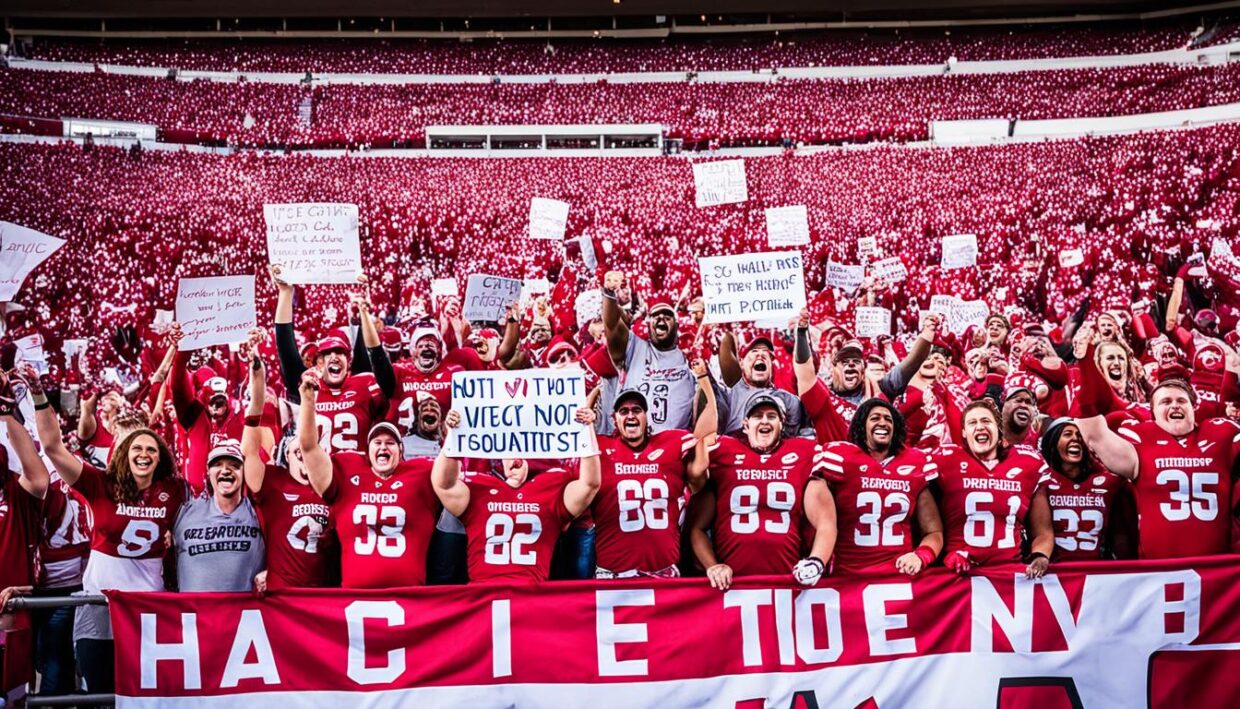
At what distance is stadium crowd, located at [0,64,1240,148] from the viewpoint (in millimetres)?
30906

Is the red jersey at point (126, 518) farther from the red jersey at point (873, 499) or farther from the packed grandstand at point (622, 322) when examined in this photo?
the red jersey at point (873, 499)

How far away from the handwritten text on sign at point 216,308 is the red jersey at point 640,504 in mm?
3457

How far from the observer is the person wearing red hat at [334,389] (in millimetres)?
5941

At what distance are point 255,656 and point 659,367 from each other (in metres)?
2.67

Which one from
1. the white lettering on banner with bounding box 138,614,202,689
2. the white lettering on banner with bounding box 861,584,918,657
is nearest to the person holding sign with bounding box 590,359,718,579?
the white lettering on banner with bounding box 861,584,918,657

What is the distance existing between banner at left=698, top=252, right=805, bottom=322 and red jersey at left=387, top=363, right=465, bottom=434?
188 cm

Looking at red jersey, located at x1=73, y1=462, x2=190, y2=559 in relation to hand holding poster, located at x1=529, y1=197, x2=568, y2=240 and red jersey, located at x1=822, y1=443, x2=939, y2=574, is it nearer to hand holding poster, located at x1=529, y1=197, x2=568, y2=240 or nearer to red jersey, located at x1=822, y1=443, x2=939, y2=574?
red jersey, located at x1=822, y1=443, x2=939, y2=574

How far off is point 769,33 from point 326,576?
36.3 m

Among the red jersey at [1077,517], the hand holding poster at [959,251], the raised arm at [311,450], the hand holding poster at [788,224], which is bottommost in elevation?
the red jersey at [1077,517]

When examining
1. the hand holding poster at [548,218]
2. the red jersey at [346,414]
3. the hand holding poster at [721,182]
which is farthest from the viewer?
the hand holding poster at [721,182]

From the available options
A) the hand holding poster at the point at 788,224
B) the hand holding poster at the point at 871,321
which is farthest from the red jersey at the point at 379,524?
the hand holding poster at the point at 788,224

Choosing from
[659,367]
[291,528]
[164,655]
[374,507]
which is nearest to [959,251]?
[659,367]

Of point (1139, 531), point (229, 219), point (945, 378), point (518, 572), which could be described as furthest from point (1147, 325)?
point (229, 219)

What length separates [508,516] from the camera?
4.67 metres
